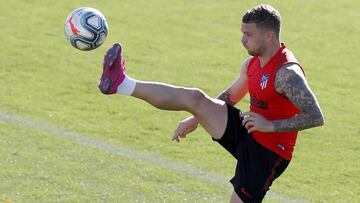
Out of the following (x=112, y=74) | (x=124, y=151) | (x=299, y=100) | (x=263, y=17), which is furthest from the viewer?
(x=124, y=151)

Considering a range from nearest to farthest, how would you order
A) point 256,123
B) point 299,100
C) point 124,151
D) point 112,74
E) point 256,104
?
1. point 299,100
2. point 256,123
3. point 112,74
4. point 256,104
5. point 124,151

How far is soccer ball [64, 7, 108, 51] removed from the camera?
8414 mm

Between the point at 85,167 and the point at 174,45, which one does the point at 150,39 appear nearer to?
the point at 174,45

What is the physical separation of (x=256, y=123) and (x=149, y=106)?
4879 mm

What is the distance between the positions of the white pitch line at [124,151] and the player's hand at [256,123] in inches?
79.0

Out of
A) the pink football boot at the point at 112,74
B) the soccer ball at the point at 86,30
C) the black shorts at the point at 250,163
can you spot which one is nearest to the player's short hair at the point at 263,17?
the black shorts at the point at 250,163

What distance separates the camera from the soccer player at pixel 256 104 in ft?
23.7

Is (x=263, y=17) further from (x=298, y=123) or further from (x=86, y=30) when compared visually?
(x=86, y=30)

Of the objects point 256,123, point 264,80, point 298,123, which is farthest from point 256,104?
point 298,123


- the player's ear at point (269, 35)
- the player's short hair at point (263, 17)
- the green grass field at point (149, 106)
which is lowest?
the green grass field at point (149, 106)

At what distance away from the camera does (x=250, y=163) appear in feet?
25.1

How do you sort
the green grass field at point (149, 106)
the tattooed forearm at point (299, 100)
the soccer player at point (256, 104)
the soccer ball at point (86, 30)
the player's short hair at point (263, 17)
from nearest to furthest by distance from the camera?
1. the tattooed forearm at point (299, 100)
2. the soccer player at point (256, 104)
3. the player's short hair at point (263, 17)
4. the soccer ball at point (86, 30)
5. the green grass field at point (149, 106)

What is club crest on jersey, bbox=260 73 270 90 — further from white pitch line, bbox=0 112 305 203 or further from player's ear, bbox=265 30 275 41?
white pitch line, bbox=0 112 305 203

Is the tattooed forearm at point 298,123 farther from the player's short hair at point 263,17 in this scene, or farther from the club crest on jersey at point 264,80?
the player's short hair at point 263,17
